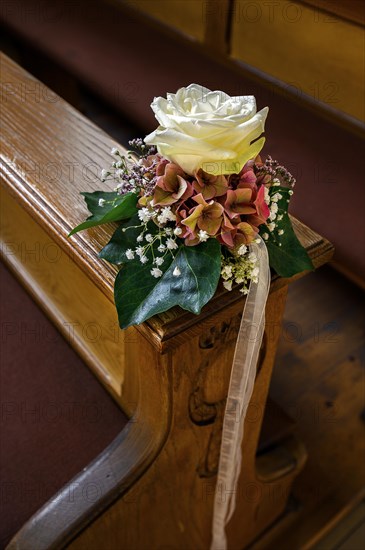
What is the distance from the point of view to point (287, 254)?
0.84 meters

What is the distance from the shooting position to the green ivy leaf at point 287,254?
819mm

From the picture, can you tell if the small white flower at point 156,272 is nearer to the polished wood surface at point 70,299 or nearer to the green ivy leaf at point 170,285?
the green ivy leaf at point 170,285

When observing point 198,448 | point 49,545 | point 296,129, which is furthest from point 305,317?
point 49,545

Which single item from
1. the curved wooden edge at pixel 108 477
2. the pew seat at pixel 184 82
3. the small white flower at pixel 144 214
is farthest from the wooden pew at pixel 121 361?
the pew seat at pixel 184 82

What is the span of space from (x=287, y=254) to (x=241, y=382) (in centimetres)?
23

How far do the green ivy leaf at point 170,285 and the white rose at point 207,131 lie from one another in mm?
110

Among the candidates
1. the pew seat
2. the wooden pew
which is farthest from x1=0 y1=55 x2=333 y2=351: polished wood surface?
the pew seat

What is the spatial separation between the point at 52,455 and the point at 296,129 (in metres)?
1.52

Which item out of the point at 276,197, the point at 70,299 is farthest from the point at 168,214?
the point at 70,299

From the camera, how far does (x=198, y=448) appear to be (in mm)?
1110

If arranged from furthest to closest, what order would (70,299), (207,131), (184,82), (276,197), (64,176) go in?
1. (184,82)
2. (70,299)
3. (64,176)
4. (276,197)
5. (207,131)

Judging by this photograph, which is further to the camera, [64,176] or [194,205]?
[64,176]

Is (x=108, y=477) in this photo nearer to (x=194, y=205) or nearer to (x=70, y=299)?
(x=70, y=299)

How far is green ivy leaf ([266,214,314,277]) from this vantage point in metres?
0.82
